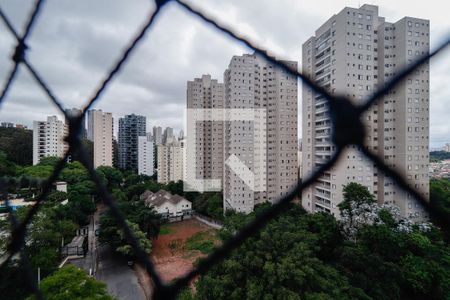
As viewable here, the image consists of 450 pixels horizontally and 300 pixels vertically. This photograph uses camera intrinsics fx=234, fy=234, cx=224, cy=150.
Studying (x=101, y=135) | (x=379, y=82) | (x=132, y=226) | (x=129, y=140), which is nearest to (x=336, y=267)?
(x=132, y=226)

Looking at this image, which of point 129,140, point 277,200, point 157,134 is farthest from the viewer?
point 157,134

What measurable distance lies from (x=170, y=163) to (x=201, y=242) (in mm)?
10036

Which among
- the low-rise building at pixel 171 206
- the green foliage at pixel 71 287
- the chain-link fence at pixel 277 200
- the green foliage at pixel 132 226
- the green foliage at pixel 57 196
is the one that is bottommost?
the low-rise building at pixel 171 206

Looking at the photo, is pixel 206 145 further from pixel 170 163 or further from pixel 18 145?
pixel 18 145

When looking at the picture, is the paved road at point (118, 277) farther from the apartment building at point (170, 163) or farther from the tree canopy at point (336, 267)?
the apartment building at point (170, 163)

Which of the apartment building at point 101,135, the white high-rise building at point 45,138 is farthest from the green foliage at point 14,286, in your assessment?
the white high-rise building at point 45,138

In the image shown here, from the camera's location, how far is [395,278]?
467 cm

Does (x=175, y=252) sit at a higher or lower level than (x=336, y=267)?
lower

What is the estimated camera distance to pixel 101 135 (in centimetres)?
1856

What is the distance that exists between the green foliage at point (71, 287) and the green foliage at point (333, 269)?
166 centimetres

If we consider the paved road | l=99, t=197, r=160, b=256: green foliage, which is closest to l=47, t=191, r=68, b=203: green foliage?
l=99, t=197, r=160, b=256: green foliage

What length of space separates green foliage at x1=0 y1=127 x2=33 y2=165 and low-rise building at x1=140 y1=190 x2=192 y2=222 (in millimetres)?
13547

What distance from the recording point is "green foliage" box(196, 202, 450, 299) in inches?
152

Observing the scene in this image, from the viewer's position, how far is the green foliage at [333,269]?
387 cm
